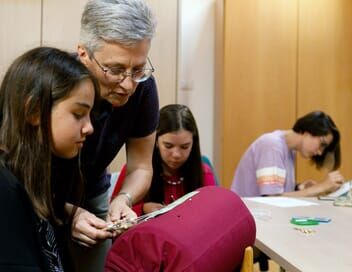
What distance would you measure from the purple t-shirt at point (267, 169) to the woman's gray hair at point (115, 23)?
1577 mm

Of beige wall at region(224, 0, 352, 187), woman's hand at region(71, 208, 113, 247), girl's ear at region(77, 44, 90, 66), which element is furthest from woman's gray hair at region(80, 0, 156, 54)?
beige wall at region(224, 0, 352, 187)

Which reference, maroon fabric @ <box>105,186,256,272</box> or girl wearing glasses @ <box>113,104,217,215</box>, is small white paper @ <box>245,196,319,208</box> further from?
maroon fabric @ <box>105,186,256,272</box>

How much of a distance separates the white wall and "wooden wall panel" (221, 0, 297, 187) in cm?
33

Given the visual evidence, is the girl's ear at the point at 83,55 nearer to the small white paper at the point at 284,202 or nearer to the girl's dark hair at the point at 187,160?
the girl's dark hair at the point at 187,160

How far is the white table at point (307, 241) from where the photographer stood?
117 cm

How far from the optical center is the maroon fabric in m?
0.84

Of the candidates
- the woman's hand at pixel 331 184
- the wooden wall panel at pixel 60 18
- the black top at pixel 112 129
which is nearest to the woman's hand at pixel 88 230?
the black top at pixel 112 129

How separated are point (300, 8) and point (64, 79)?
2993 millimetres

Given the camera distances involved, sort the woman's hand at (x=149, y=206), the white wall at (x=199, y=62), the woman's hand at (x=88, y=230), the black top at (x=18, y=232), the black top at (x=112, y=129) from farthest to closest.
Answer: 1. the white wall at (x=199, y=62)
2. the woman's hand at (x=149, y=206)
3. the black top at (x=112, y=129)
4. the woman's hand at (x=88, y=230)
5. the black top at (x=18, y=232)

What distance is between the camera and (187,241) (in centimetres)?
86

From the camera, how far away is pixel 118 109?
139cm

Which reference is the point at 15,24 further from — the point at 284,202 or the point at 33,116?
the point at 33,116

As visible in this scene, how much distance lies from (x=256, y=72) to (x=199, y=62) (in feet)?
1.68

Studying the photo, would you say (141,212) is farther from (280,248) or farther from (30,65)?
(30,65)
